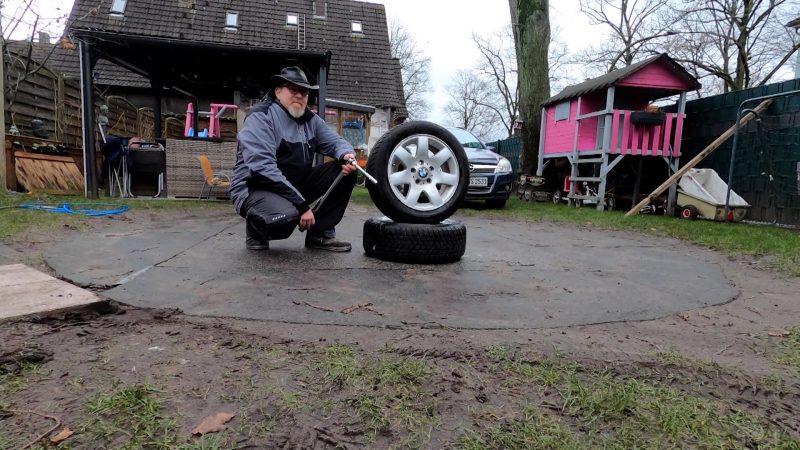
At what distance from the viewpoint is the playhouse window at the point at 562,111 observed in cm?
1068

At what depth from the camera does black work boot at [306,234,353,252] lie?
3.87 metres

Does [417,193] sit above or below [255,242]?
above

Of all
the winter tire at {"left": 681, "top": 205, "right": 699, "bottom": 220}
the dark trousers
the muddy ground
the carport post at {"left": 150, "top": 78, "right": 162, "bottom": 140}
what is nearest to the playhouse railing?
the winter tire at {"left": 681, "top": 205, "right": 699, "bottom": 220}

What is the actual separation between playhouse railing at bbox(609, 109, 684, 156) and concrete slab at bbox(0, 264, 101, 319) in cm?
882

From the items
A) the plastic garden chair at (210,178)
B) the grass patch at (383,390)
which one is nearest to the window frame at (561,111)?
the plastic garden chair at (210,178)

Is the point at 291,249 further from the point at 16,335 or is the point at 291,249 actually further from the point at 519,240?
the point at 519,240

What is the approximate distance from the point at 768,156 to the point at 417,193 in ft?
22.4

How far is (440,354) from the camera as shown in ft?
5.70

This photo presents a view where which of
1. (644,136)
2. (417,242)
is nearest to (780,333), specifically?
(417,242)

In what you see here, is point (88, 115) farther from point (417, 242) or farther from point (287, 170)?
point (417, 242)

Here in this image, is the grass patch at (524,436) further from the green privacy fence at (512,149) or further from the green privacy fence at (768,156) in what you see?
the green privacy fence at (512,149)

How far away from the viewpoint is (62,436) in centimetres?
113

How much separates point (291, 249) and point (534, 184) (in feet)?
28.9

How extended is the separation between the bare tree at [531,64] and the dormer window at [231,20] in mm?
10861
